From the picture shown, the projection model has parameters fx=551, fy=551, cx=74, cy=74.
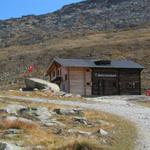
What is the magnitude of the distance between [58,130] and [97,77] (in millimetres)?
47920

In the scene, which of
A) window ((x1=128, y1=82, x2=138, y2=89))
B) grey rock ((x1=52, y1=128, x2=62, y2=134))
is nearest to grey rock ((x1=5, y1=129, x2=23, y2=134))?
grey rock ((x1=52, y1=128, x2=62, y2=134))

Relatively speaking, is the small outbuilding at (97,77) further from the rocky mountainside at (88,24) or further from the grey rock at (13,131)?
the rocky mountainside at (88,24)

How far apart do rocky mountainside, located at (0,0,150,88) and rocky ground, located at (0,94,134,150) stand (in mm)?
64957

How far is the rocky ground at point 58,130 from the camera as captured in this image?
18.5 m

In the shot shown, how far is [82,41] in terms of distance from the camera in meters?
150

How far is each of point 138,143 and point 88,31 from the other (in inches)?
6179

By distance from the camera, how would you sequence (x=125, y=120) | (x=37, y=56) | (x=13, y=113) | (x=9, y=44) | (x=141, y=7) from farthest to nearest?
1. (x=141, y=7)
2. (x=9, y=44)
3. (x=37, y=56)
4. (x=125, y=120)
5. (x=13, y=113)

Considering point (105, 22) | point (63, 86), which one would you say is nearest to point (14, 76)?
point (63, 86)

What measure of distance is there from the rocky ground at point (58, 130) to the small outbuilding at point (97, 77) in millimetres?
40929

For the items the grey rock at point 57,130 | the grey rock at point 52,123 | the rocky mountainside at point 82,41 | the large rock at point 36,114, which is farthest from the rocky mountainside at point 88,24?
the grey rock at point 57,130

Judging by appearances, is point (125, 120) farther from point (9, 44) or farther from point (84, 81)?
point (9, 44)

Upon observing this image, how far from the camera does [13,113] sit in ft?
86.1

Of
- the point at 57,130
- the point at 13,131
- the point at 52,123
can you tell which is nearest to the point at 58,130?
the point at 57,130

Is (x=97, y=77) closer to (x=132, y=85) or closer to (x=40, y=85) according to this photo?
(x=132, y=85)
